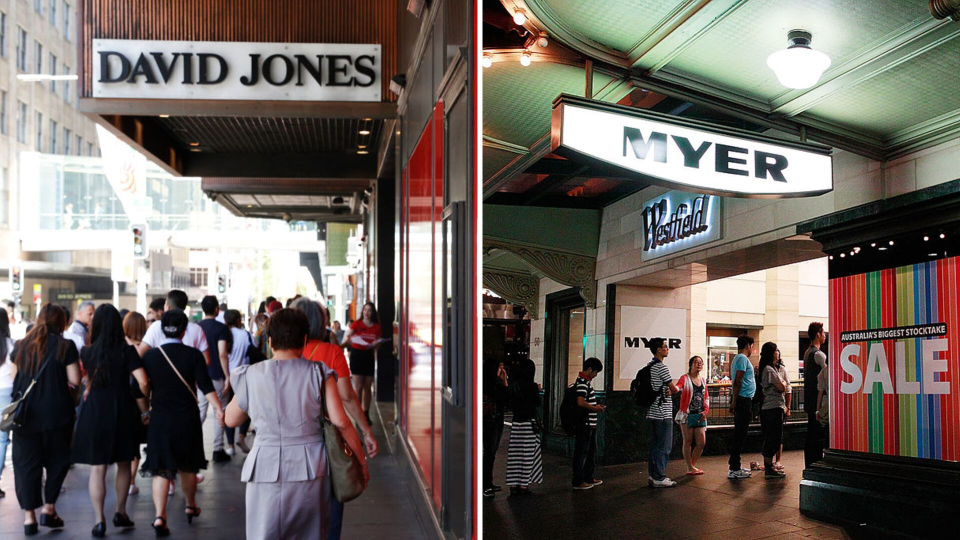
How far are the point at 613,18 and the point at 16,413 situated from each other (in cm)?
604

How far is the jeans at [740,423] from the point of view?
7.97 feet

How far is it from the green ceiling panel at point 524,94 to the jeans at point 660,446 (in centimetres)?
102

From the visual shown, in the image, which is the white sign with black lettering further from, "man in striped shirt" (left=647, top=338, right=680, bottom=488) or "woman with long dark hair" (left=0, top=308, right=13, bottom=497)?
"woman with long dark hair" (left=0, top=308, right=13, bottom=497)

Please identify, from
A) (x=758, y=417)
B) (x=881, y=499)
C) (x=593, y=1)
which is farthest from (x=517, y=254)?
(x=881, y=499)

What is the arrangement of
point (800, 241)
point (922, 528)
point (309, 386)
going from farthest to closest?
point (309, 386)
point (800, 241)
point (922, 528)

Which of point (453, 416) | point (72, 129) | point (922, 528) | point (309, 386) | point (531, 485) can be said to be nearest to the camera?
point (922, 528)

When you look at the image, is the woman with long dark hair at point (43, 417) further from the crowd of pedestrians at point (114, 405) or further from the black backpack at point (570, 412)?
the black backpack at point (570, 412)

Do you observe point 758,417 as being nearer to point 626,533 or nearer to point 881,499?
point 881,499

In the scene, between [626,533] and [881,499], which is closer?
[881,499]

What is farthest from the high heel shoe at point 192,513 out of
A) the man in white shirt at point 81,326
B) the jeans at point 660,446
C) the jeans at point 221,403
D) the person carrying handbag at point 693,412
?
the person carrying handbag at point 693,412

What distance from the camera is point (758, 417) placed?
241 centimetres

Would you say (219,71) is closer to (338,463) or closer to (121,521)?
(121,521)

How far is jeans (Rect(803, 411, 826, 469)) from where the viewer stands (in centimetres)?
225

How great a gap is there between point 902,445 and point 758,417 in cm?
40
